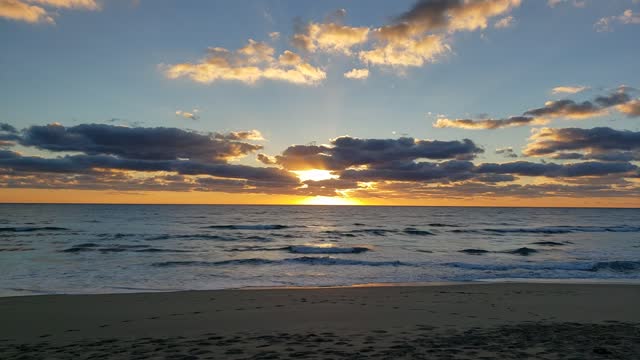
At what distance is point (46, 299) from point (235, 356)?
11.3 m

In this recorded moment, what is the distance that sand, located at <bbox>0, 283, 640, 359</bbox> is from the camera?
9.30 m

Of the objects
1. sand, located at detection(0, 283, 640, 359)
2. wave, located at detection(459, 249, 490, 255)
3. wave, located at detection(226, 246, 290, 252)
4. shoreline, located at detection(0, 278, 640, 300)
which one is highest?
sand, located at detection(0, 283, 640, 359)

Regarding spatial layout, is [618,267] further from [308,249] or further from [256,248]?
[256,248]

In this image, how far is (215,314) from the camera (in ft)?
45.6

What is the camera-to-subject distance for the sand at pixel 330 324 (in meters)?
9.30

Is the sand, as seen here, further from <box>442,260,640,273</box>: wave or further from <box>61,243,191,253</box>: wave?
<box>61,243,191,253</box>: wave

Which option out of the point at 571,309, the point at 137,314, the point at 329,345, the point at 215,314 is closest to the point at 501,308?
the point at 571,309

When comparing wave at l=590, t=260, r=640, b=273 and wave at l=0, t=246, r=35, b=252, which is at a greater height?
wave at l=590, t=260, r=640, b=273

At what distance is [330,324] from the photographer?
12211 mm

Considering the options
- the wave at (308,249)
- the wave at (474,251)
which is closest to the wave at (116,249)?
the wave at (308,249)

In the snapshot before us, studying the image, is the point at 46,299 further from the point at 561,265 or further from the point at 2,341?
A: the point at 561,265

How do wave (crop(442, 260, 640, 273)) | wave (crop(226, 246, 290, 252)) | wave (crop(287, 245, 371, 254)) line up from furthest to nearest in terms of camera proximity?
wave (crop(226, 246, 290, 252)) < wave (crop(287, 245, 371, 254)) < wave (crop(442, 260, 640, 273))

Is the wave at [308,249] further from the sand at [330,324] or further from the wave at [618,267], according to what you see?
the sand at [330,324]

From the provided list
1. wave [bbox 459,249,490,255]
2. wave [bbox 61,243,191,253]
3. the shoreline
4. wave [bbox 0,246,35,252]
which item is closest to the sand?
the shoreline
